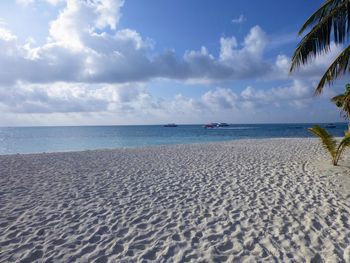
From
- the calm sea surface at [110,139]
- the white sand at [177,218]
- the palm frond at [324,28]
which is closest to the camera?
the white sand at [177,218]

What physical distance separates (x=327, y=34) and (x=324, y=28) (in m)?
0.19

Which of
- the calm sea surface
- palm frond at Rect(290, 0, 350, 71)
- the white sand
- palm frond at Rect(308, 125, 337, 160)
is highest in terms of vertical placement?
palm frond at Rect(290, 0, 350, 71)

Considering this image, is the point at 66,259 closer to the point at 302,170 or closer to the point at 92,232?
the point at 92,232

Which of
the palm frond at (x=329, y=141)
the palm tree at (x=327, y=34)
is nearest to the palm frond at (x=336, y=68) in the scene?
the palm tree at (x=327, y=34)

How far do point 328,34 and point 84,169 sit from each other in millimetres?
9096

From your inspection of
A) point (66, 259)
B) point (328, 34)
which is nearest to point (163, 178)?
point (66, 259)

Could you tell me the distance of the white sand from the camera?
319 cm

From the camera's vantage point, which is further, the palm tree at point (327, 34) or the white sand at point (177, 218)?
the palm tree at point (327, 34)

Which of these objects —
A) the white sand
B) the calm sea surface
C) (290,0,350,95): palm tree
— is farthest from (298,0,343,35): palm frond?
the calm sea surface

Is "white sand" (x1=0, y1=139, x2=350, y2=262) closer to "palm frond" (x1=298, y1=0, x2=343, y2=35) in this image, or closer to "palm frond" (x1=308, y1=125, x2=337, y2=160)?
"palm frond" (x1=308, y1=125, x2=337, y2=160)

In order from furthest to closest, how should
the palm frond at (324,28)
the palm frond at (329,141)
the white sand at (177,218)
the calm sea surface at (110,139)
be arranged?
the calm sea surface at (110,139)
the palm frond at (329,141)
the palm frond at (324,28)
the white sand at (177,218)

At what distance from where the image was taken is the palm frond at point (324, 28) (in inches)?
243

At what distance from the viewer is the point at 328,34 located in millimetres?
6426

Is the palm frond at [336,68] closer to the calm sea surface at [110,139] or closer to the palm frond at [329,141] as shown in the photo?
the palm frond at [329,141]
